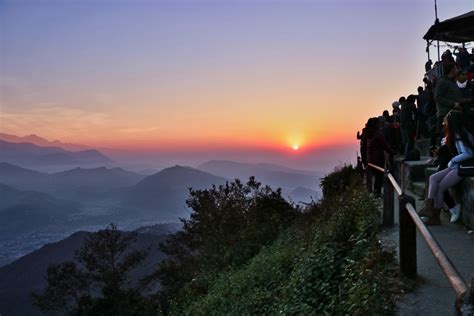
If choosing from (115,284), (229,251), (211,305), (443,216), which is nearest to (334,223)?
(443,216)

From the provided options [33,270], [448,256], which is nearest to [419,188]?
[448,256]

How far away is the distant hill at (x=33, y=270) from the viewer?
104 meters

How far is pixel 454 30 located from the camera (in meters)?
19.0

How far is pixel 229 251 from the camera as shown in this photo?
16984 mm

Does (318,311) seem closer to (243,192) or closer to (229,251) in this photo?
(229,251)

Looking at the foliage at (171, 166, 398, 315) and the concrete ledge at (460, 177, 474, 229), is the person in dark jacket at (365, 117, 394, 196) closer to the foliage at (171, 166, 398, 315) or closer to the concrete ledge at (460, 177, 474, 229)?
the foliage at (171, 166, 398, 315)

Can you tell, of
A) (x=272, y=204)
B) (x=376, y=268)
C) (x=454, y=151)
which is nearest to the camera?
(x=376, y=268)

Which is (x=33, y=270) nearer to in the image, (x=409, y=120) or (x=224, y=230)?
(x=224, y=230)

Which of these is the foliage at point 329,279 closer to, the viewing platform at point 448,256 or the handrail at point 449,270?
the viewing platform at point 448,256

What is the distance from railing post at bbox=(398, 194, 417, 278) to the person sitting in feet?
7.62

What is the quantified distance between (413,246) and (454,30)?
719 inches

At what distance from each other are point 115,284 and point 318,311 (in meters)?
40.0

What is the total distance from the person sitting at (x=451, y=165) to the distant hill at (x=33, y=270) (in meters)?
101

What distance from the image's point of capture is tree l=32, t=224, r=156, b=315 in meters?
37.0
